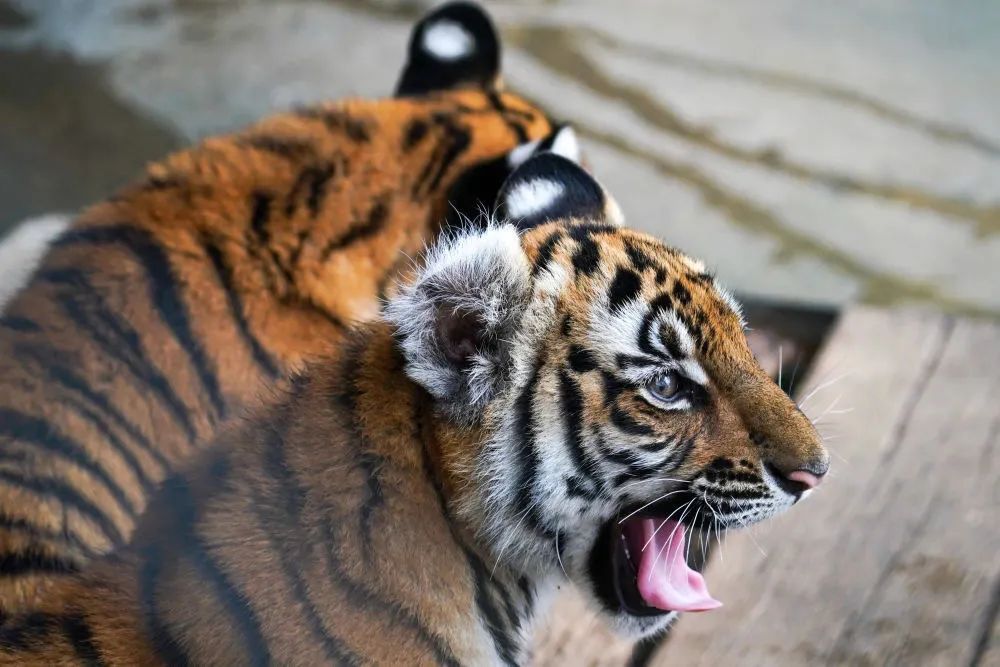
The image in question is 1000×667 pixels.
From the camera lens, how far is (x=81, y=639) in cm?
139

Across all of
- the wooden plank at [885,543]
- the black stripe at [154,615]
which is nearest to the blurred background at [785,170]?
the wooden plank at [885,543]

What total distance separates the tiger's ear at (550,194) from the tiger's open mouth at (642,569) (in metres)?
0.43

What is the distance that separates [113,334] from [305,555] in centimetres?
76

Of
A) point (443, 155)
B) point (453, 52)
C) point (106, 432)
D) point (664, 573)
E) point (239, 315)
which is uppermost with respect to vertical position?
point (453, 52)

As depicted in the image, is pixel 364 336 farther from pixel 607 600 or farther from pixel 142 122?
pixel 142 122

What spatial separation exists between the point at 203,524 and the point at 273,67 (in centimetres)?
367

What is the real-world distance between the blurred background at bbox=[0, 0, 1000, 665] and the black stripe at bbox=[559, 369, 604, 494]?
0.71 m

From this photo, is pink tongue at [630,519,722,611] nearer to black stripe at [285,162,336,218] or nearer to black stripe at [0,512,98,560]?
black stripe at [0,512,98,560]

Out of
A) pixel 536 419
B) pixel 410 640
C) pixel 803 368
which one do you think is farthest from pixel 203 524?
pixel 803 368

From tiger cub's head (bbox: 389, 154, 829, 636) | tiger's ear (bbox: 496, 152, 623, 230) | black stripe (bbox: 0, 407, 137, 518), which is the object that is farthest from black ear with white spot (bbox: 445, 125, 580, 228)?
black stripe (bbox: 0, 407, 137, 518)

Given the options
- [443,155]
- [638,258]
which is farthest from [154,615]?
[443,155]

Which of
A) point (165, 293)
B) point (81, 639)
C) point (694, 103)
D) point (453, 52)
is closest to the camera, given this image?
point (81, 639)

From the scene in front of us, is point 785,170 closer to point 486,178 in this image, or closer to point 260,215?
point 486,178

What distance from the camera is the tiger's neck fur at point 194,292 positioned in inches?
75.0
